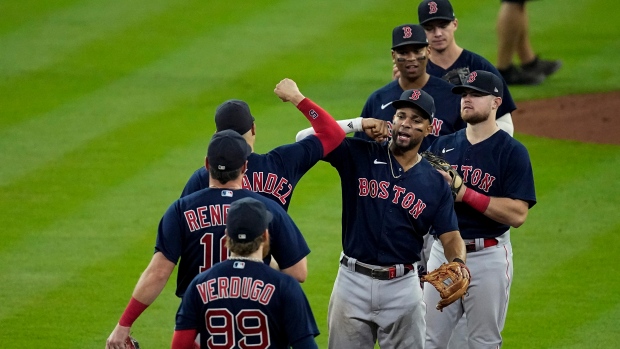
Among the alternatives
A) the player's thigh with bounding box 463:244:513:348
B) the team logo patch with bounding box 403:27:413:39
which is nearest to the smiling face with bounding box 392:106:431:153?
the player's thigh with bounding box 463:244:513:348

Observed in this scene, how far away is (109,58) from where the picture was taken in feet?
44.4

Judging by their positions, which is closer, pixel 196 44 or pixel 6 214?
pixel 6 214

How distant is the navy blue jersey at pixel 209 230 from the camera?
5141mm

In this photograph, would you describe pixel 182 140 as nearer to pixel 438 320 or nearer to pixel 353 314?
pixel 438 320

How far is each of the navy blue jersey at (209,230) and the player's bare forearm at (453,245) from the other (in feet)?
3.08

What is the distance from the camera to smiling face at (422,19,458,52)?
290 inches

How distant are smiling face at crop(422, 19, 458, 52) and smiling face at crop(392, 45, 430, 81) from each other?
24.7 inches

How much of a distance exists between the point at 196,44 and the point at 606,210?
639 centimetres

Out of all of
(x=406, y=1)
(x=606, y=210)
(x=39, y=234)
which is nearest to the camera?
(x=39, y=234)

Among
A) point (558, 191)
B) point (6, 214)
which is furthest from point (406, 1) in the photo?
point (6, 214)

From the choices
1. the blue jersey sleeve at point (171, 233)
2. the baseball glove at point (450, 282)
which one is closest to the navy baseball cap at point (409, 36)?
the baseball glove at point (450, 282)

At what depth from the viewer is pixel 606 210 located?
9.59 m

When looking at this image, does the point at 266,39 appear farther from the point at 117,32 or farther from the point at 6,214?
the point at 6,214

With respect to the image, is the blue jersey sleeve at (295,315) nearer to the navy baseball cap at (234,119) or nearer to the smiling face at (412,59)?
the navy baseball cap at (234,119)
